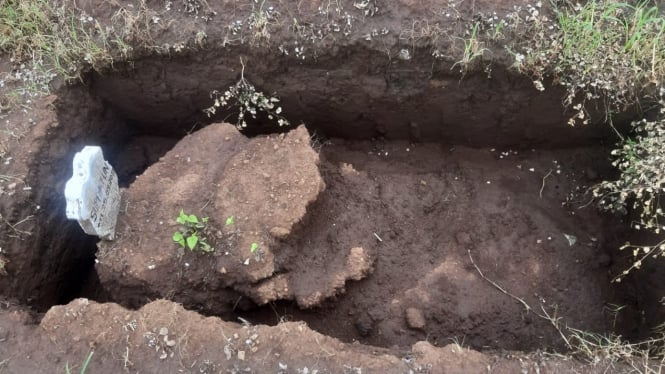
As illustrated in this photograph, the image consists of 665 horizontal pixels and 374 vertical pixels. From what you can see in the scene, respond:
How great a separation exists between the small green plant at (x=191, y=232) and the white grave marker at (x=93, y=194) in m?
0.31

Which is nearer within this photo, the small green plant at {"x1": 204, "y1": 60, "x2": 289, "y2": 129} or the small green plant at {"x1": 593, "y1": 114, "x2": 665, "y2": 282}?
the small green plant at {"x1": 593, "y1": 114, "x2": 665, "y2": 282}

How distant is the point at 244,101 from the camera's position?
9.76ft

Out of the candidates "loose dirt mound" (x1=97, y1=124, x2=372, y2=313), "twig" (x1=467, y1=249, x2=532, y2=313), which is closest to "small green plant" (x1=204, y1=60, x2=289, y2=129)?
"loose dirt mound" (x1=97, y1=124, x2=372, y2=313)

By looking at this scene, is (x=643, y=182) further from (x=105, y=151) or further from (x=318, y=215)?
(x=105, y=151)

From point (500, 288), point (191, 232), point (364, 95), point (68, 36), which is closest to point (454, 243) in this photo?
point (500, 288)

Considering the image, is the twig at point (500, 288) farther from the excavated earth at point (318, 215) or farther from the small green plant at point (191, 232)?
the small green plant at point (191, 232)

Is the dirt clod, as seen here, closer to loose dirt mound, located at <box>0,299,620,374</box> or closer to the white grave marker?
loose dirt mound, located at <box>0,299,620,374</box>

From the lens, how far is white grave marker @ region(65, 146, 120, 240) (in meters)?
2.15

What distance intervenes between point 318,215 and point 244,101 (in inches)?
30.0

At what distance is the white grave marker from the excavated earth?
13cm

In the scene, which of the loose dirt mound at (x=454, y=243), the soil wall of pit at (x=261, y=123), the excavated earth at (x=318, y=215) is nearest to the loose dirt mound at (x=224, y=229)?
the excavated earth at (x=318, y=215)

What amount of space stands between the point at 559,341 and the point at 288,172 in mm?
1615

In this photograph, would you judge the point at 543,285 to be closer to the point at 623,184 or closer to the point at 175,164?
the point at 623,184

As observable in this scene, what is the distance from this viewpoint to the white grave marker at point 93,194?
84.7 inches
